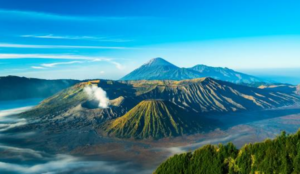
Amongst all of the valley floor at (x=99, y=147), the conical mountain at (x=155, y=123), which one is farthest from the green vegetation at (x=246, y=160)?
the conical mountain at (x=155, y=123)

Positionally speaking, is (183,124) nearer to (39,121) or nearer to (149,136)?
(149,136)

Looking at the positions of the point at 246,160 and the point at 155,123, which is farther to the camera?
the point at 155,123

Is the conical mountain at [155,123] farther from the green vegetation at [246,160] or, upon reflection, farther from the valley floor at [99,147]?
the green vegetation at [246,160]

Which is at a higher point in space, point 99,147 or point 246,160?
point 246,160

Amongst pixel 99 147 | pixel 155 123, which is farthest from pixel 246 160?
pixel 155 123

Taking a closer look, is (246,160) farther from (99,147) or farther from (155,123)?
(155,123)

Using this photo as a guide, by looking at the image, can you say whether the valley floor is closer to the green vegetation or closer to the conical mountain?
the conical mountain

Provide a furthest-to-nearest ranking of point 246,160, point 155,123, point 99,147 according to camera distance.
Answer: point 155,123
point 99,147
point 246,160
